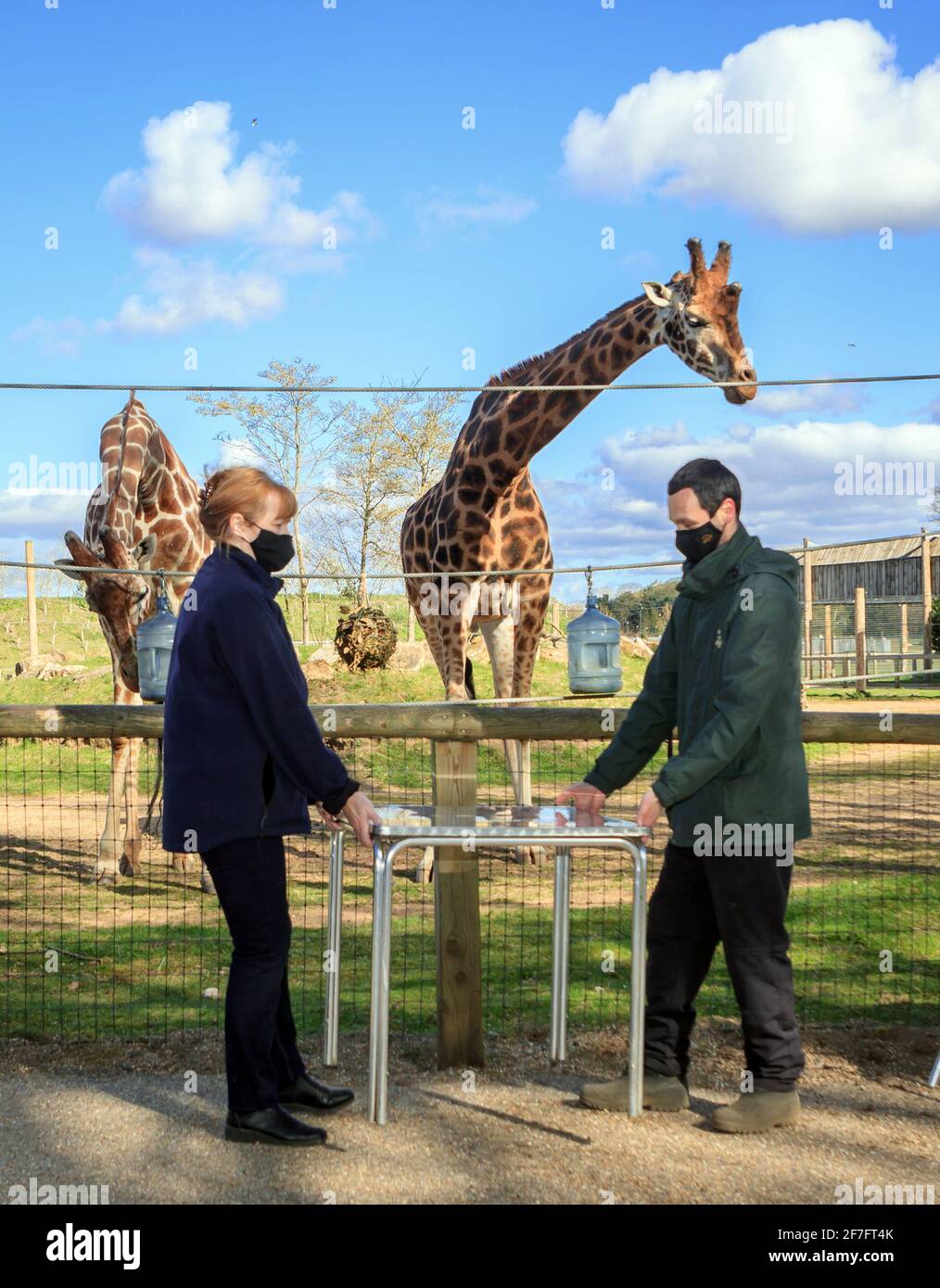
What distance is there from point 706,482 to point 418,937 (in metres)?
4.06

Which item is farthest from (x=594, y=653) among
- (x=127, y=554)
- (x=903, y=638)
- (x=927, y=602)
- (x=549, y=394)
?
(x=903, y=638)

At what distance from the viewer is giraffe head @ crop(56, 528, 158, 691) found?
900 centimetres

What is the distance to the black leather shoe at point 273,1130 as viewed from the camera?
147 inches

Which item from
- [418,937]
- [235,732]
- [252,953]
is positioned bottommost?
[418,937]

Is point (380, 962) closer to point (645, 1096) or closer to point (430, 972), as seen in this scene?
point (645, 1096)

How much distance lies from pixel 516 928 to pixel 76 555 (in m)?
3.93

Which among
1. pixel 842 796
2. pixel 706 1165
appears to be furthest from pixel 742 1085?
pixel 842 796

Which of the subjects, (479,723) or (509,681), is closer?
(479,723)

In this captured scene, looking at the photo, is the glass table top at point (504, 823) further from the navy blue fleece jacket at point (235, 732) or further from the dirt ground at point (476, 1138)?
the dirt ground at point (476, 1138)

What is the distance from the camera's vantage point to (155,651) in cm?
775

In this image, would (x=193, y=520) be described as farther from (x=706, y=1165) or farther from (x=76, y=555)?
(x=706, y=1165)

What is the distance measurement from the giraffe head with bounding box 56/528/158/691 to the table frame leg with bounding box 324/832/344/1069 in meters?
5.00

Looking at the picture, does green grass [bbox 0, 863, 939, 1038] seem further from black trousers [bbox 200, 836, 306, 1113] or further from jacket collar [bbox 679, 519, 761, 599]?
jacket collar [bbox 679, 519, 761, 599]
